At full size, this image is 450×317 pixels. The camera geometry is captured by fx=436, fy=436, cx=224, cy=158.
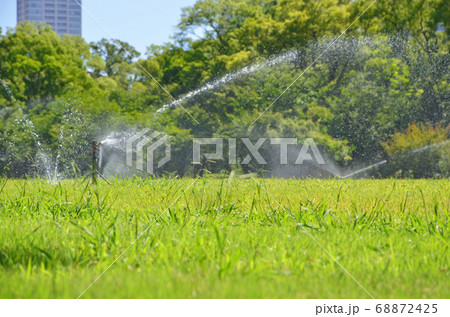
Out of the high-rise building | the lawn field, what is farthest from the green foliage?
the high-rise building

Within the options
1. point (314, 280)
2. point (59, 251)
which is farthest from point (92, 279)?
point (314, 280)

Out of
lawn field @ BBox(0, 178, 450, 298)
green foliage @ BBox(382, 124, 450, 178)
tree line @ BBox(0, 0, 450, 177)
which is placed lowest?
lawn field @ BBox(0, 178, 450, 298)

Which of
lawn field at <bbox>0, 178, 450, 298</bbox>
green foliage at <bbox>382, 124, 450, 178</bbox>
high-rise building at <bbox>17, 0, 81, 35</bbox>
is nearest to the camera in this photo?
lawn field at <bbox>0, 178, 450, 298</bbox>

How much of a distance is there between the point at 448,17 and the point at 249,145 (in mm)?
6037

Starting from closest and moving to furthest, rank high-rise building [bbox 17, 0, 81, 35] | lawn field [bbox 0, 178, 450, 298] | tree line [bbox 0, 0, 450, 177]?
1. lawn field [bbox 0, 178, 450, 298]
2. high-rise building [bbox 17, 0, 81, 35]
3. tree line [bbox 0, 0, 450, 177]

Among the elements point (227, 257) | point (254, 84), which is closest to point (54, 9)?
point (254, 84)

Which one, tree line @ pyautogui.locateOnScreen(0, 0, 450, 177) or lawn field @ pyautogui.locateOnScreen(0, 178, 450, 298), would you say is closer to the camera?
lawn field @ pyautogui.locateOnScreen(0, 178, 450, 298)

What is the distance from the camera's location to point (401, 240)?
2488 mm

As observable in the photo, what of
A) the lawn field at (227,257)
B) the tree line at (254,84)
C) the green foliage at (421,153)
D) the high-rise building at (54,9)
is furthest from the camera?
the tree line at (254,84)

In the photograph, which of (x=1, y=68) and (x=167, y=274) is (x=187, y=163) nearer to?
(x=1, y=68)

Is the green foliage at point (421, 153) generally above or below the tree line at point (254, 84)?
below

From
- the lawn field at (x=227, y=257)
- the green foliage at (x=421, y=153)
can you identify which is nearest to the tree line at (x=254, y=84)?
the green foliage at (x=421, y=153)

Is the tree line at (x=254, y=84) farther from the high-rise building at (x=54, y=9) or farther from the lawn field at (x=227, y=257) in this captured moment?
the lawn field at (x=227, y=257)

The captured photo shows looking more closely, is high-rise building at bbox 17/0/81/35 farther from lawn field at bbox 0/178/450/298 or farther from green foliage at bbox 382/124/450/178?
green foliage at bbox 382/124/450/178
